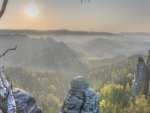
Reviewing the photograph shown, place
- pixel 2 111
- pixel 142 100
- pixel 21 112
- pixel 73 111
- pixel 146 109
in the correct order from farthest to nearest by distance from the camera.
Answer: pixel 142 100 → pixel 146 109 → pixel 73 111 → pixel 21 112 → pixel 2 111

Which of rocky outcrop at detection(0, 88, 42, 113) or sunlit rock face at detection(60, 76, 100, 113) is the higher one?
rocky outcrop at detection(0, 88, 42, 113)

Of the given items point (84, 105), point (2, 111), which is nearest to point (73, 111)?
point (84, 105)

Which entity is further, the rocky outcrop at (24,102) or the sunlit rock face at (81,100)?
the sunlit rock face at (81,100)

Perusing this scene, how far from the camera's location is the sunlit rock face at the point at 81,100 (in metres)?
33.4

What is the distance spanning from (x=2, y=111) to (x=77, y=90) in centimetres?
2323

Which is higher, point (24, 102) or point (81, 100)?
point (24, 102)

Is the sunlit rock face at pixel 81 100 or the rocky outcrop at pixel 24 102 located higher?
the rocky outcrop at pixel 24 102

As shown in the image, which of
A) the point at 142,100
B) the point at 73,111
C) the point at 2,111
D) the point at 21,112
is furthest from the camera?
the point at 142,100

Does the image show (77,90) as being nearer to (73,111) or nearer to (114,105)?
(73,111)

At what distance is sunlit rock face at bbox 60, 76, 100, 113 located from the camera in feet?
110

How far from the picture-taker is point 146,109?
17250 cm

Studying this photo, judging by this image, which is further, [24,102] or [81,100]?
[81,100]

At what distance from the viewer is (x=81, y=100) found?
33.9 m

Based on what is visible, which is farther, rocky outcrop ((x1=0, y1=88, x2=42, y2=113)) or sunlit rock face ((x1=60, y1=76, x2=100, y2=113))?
sunlit rock face ((x1=60, y1=76, x2=100, y2=113))
